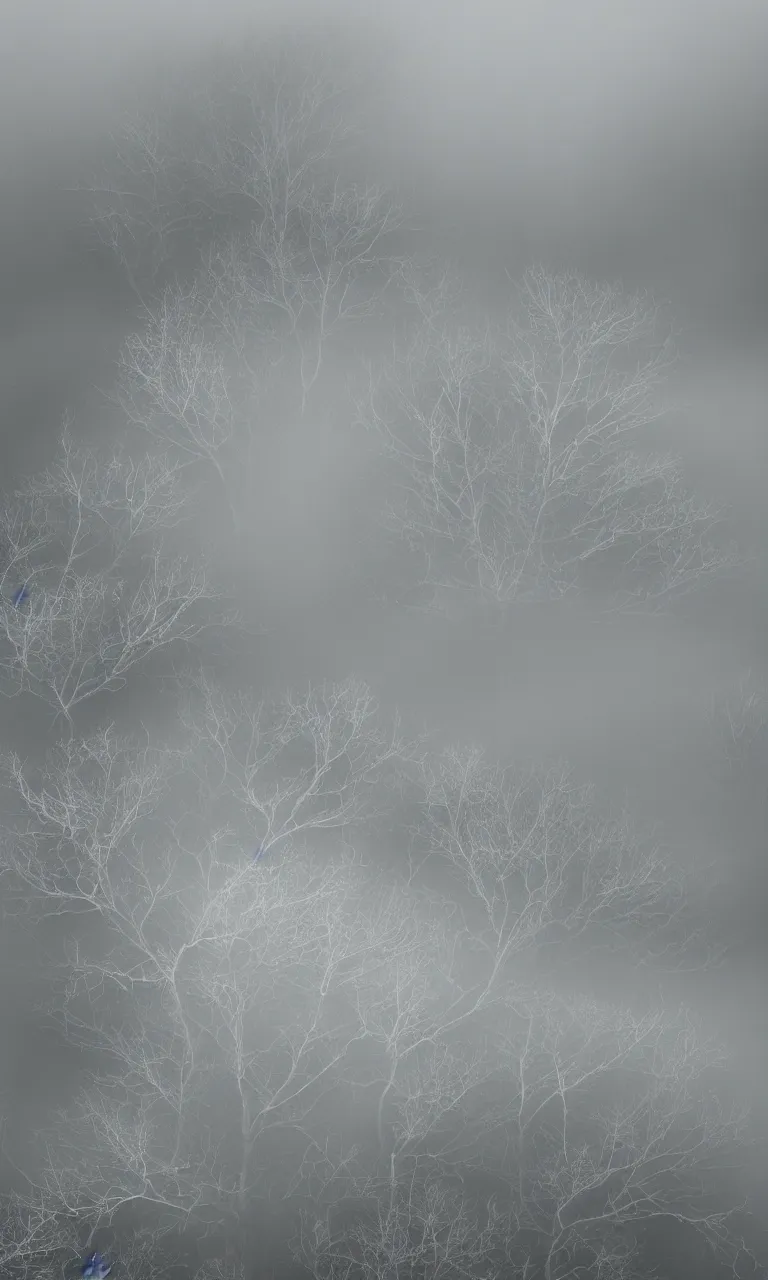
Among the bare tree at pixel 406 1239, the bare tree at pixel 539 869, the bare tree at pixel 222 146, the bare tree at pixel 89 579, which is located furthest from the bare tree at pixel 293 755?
the bare tree at pixel 222 146

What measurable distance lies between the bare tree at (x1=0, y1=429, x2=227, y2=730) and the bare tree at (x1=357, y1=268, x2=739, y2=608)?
415 centimetres

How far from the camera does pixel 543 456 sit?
2102 cm

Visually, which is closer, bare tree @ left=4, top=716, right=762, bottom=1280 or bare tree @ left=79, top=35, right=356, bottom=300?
bare tree @ left=4, top=716, right=762, bottom=1280

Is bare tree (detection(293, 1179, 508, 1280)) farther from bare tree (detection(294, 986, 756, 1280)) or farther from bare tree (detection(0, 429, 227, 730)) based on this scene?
bare tree (detection(0, 429, 227, 730))

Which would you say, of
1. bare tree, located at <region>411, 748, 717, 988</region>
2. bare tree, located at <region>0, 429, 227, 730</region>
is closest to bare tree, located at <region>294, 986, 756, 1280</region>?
bare tree, located at <region>411, 748, 717, 988</region>

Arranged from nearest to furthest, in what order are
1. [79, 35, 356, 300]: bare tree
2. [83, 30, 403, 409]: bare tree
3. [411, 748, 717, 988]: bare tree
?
1. [411, 748, 717, 988]: bare tree
2. [83, 30, 403, 409]: bare tree
3. [79, 35, 356, 300]: bare tree

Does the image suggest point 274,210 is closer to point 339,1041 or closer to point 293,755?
point 293,755

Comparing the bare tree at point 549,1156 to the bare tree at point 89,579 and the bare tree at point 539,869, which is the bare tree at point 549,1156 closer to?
the bare tree at point 539,869

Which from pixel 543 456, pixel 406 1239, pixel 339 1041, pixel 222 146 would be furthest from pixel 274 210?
pixel 406 1239

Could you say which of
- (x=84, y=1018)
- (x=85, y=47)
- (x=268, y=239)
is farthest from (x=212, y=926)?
(x=85, y=47)

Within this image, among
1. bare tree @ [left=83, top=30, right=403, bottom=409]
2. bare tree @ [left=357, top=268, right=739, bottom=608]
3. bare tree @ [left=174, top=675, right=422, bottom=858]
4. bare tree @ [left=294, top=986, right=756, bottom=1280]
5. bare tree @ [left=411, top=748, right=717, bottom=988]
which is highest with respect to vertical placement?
bare tree @ [left=83, top=30, right=403, bottom=409]

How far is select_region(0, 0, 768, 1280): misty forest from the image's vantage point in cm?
1794

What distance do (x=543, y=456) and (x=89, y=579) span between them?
8199 mm

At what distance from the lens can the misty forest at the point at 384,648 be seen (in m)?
17.9
